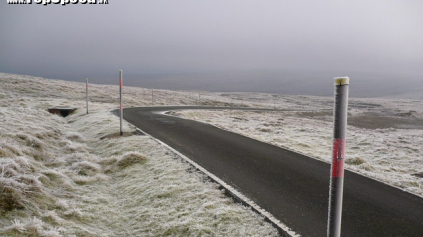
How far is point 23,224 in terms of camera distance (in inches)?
203

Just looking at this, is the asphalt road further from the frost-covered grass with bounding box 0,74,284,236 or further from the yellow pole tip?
the yellow pole tip

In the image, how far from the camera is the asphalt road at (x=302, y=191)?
5488mm

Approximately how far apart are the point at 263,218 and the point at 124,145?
763 centimetres

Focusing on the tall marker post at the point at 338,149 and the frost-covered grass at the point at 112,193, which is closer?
the tall marker post at the point at 338,149

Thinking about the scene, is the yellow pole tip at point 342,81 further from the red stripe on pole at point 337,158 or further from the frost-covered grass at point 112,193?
the frost-covered grass at point 112,193

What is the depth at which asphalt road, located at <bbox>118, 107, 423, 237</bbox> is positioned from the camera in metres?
5.49

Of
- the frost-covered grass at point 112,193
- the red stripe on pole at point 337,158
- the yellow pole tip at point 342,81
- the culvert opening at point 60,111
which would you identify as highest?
the yellow pole tip at point 342,81

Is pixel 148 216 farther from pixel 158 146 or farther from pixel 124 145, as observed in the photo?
pixel 124 145

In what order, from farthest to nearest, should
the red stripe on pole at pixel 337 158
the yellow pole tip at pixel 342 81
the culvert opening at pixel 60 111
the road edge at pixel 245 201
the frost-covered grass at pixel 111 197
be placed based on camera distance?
the culvert opening at pixel 60 111 → the frost-covered grass at pixel 111 197 → the road edge at pixel 245 201 → the red stripe on pole at pixel 337 158 → the yellow pole tip at pixel 342 81

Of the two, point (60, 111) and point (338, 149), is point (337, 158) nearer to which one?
point (338, 149)

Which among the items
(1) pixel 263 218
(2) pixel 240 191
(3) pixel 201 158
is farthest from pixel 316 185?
(3) pixel 201 158

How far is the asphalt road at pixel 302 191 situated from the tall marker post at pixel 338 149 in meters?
2.31

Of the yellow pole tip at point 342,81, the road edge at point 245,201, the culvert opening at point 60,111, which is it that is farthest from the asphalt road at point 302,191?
the culvert opening at point 60,111

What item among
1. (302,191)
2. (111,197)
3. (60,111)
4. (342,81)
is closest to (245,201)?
(302,191)
